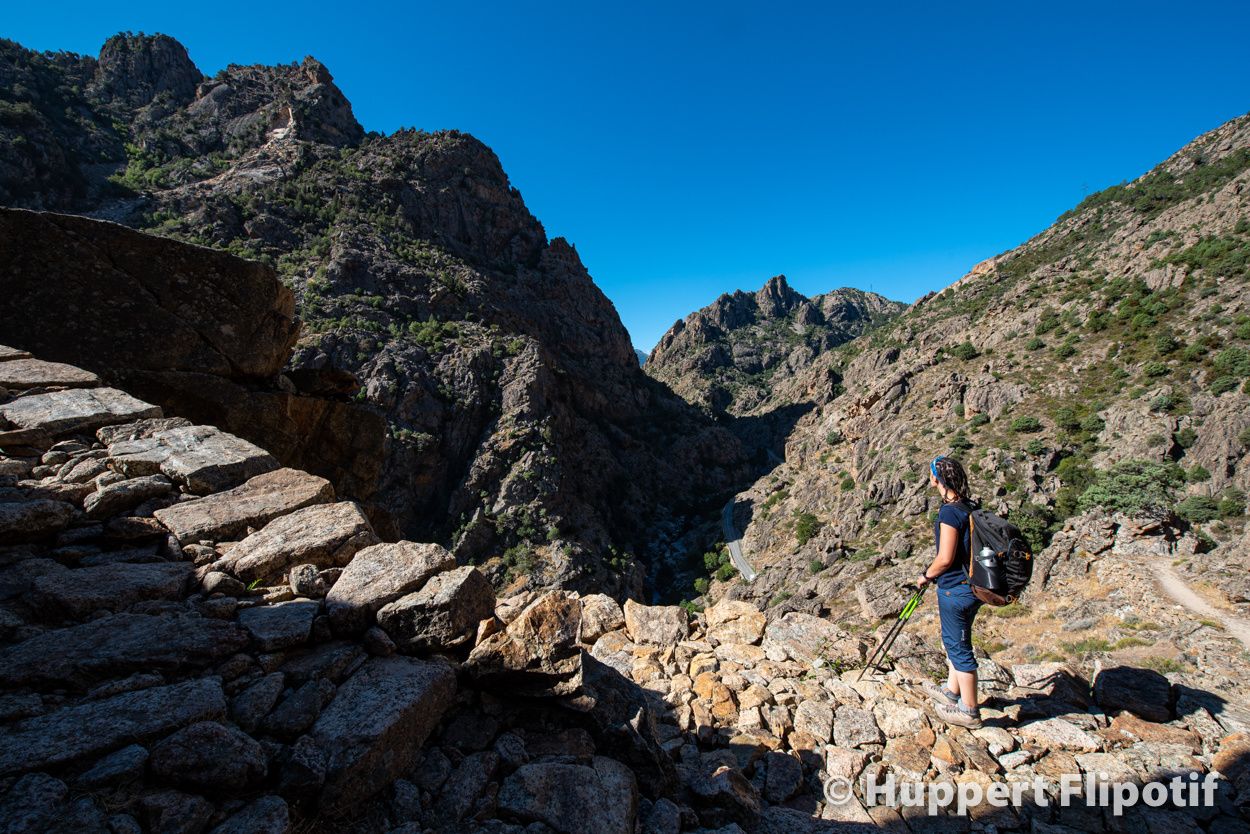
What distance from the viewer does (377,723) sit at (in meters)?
2.71

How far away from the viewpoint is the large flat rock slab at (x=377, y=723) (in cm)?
248

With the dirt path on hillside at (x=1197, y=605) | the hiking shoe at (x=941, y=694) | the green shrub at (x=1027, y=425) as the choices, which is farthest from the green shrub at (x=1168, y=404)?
the hiking shoe at (x=941, y=694)

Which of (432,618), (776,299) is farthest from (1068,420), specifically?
(776,299)

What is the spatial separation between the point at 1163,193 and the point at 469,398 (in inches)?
3343

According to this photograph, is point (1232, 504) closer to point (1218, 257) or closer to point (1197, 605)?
point (1197, 605)

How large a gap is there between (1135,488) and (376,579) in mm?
40006

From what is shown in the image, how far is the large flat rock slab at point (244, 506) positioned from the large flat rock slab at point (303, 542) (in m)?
0.17

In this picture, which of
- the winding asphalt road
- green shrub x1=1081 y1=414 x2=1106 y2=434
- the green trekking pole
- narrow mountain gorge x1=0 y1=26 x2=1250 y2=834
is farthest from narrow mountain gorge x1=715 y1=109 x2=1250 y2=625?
the green trekking pole

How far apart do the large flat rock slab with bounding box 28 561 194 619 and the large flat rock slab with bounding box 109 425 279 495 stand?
1.42 meters

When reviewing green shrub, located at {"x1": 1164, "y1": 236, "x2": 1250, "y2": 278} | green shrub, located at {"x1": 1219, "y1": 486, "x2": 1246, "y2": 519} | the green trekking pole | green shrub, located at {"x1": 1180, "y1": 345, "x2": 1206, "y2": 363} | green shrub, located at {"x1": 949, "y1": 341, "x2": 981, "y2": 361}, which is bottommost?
the green trekking pole

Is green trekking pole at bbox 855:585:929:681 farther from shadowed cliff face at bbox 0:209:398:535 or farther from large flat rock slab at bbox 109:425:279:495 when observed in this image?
shadowed cliff face at bbox 0:209:398:535

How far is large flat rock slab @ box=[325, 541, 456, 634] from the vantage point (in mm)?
3416

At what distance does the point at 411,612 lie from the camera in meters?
3.48

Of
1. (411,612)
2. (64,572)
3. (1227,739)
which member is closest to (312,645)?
(411,612)
